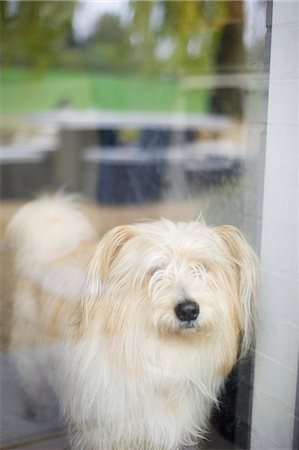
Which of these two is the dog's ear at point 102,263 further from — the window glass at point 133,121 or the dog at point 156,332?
the window glass at point 133,121

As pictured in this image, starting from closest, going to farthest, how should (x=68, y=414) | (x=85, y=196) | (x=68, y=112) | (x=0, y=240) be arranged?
1. (x=68, y=414)
2. (x=0, y=240)
3. (x=85, y=196)
4. (x=68, y=112)

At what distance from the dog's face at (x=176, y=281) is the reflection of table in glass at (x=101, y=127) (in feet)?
14.6

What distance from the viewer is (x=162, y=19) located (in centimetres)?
640

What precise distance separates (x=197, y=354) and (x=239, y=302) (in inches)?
5.7

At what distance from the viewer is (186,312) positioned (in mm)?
1155

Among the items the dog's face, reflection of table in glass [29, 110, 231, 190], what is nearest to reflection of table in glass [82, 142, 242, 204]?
reflection of table in glass [29, 110, 231, 190]

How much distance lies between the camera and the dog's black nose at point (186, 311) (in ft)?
3.79

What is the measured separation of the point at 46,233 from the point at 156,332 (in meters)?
0.94

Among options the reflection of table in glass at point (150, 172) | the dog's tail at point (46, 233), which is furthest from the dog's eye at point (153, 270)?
the reflection of table in glass at point (150, 172)

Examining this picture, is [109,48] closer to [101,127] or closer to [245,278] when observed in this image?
[101,127]

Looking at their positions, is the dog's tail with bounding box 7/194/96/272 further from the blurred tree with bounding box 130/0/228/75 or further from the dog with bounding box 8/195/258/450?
the blurred tree with bounding box 130/0/228/75

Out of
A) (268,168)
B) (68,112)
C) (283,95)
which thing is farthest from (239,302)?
(68,112)

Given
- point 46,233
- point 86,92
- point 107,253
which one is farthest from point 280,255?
point 86,92

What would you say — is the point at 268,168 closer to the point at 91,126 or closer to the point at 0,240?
the point at 0,240
